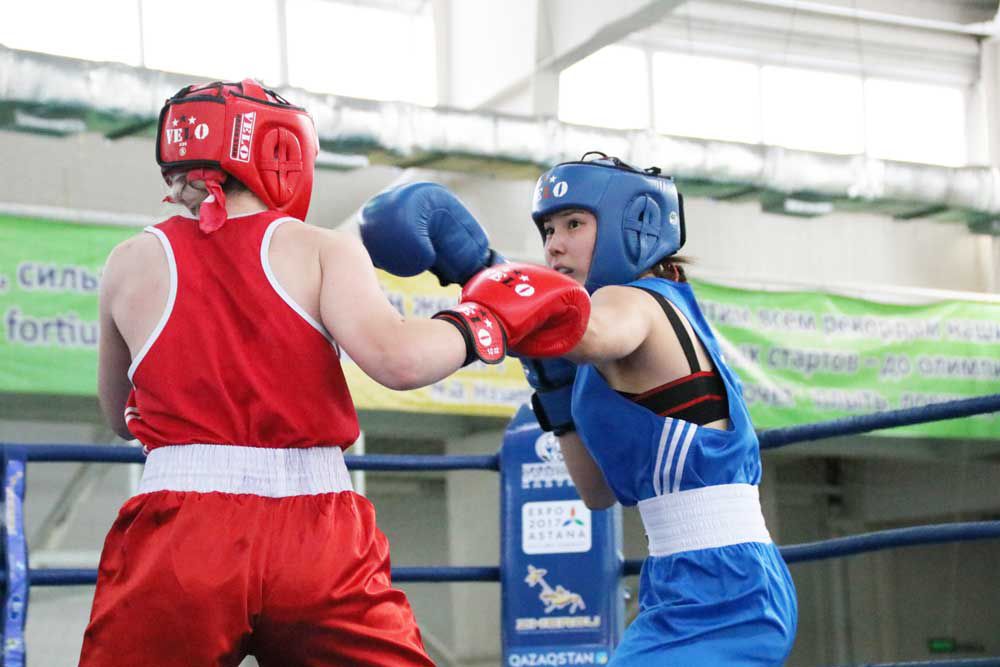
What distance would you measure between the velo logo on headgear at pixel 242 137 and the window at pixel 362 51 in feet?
22.2

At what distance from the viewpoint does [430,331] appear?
186 cm

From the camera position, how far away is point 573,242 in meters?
2.46

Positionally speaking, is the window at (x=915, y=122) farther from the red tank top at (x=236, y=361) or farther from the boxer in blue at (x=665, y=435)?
the red tank top at (x=236, y=361)

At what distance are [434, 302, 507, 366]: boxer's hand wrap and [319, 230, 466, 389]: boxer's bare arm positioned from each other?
23 mm

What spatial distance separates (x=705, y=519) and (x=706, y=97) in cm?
783

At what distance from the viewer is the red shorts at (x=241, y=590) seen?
178 cm

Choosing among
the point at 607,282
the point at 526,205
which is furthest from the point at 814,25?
the point at 607,282

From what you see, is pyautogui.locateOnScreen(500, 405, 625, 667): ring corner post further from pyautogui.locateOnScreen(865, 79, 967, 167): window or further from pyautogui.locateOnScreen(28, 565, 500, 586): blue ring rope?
pyautogui.locateOnScreen(865, 79, 967, 167): window

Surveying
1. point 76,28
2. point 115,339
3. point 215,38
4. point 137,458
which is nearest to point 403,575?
point 137,458

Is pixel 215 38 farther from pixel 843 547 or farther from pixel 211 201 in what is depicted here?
pixel 211 201

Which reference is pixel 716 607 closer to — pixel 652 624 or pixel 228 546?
pixel 652 624

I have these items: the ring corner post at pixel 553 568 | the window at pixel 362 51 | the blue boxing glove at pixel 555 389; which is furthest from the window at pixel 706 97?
the blue boxing glove at pixel 555 389

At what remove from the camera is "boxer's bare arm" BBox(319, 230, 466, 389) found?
5.96 feet

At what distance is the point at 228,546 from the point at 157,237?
473mm
